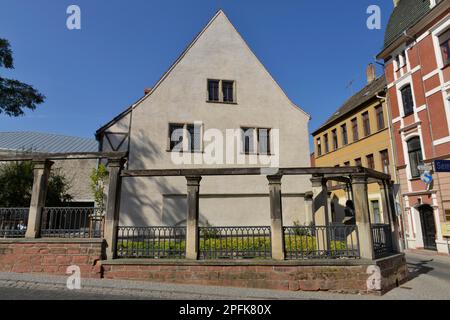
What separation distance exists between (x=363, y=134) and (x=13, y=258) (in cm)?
2488

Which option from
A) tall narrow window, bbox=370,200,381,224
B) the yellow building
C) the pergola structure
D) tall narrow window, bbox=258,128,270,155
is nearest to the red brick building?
the yellow building

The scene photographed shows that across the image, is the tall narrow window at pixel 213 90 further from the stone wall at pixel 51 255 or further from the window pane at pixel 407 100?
the window pane at pixel 407 100

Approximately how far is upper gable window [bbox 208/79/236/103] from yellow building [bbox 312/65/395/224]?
370 inches

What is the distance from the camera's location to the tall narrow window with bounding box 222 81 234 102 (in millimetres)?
17219

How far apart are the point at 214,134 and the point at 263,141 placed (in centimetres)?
286

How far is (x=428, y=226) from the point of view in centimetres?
1747

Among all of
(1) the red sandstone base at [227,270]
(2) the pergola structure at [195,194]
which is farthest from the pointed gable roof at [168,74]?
(1) the red sandstone base at [227,270]

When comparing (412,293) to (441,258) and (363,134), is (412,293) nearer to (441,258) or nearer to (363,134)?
(441,258)

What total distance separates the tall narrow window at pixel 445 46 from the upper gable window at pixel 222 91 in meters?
11.6

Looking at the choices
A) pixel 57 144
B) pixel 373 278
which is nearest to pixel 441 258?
pixel 373 278

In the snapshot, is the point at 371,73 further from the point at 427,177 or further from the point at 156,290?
the point at 156,290

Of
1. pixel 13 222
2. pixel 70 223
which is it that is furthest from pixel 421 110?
pixel 13 222
